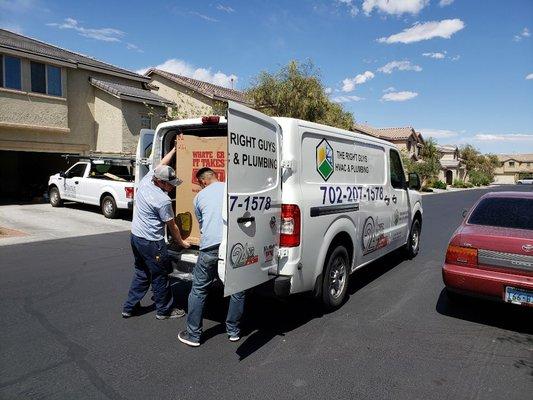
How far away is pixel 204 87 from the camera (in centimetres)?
2786

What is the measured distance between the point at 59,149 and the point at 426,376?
675 inches

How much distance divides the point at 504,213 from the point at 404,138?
48.9 metres

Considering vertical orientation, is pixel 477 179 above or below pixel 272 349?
above

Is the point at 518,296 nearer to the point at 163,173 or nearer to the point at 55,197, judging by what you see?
the point at 163,173

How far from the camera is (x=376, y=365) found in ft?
12.0

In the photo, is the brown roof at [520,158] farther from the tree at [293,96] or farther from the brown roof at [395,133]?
the tree at [293,96]

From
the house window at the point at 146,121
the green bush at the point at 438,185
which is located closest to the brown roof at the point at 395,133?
the green bush at the point at 438,185

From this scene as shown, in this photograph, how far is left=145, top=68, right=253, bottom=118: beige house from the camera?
26.0 m

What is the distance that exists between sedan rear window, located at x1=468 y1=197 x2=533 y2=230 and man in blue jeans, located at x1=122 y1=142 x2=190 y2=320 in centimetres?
385

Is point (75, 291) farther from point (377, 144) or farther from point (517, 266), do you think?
point (517, 266)

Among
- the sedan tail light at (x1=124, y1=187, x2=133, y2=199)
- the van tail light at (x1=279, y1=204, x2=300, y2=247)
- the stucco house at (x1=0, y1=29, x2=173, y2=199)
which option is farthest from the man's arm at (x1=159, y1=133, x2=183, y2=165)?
the stucco house at (x1=0, y1=29, x2=173, y2=199)

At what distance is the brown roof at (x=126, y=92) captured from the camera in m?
17.6

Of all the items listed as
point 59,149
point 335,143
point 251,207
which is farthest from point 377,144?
point 59,149

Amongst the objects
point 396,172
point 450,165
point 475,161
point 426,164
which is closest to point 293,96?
point 396,172
